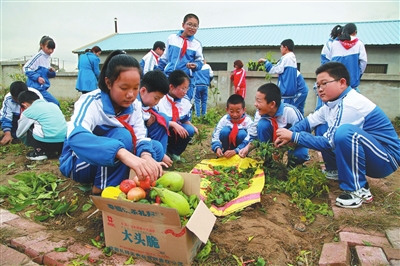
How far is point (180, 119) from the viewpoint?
403 centimetres

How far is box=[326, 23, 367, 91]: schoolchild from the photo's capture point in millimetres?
5238

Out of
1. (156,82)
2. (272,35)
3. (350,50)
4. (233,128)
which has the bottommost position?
(233,128)

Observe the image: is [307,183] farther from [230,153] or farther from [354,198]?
[230,153]

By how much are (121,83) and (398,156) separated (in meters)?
2.68

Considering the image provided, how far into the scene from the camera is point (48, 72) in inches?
256

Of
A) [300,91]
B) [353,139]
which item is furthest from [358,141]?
[300,91]

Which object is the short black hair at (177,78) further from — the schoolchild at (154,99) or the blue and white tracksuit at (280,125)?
the blue and white tracksuit at (280,125)

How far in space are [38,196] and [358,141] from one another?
310cm

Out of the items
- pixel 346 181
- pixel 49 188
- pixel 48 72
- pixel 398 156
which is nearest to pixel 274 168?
pixel 346 181

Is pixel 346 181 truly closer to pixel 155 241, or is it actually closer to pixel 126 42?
pixel 155 241

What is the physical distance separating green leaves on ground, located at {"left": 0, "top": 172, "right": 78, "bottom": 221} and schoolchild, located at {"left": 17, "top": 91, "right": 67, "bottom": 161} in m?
0.85

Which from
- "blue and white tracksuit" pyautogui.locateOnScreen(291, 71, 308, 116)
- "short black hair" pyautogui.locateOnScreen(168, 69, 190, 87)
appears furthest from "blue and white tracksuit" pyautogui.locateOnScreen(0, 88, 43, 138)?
"blue and white tracksuit" pyautogui.locateOnScreen(291, 71, 308, 116)

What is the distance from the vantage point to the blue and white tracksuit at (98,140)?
193 centimetres

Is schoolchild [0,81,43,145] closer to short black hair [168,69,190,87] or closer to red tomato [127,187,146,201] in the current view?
short black hair [168,69,190,87]
